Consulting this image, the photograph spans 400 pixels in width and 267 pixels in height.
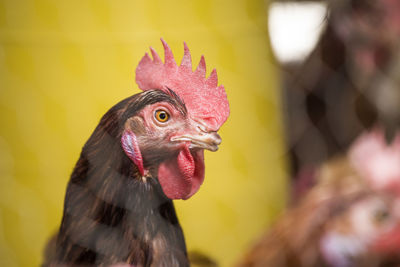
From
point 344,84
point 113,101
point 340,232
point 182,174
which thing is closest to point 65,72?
point 113,101

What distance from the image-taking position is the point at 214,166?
33.4 inches

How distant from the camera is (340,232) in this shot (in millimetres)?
1100

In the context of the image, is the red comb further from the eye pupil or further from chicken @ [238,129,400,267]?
chicken @ [238,129,400,267]

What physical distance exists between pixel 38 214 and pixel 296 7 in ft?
4.30

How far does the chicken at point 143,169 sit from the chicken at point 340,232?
63cm

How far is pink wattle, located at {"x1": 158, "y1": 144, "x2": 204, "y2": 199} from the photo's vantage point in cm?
50

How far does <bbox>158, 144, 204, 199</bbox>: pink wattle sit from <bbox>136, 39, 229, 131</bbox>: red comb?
0.04 meters

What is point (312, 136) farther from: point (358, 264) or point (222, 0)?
point (222, 0)

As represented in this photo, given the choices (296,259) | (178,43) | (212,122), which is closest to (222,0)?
(178,43)

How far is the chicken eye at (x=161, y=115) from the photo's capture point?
495mm

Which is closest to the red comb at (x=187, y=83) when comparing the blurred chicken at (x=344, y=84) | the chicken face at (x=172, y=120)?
the chicken face at (x=172, y=120)

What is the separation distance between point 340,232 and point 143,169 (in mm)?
760

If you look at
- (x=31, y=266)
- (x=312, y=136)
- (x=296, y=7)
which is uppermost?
(x=296, y=7)

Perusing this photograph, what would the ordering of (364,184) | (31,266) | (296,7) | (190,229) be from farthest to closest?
(296,7), (364,184), (190,229), (31,266)
